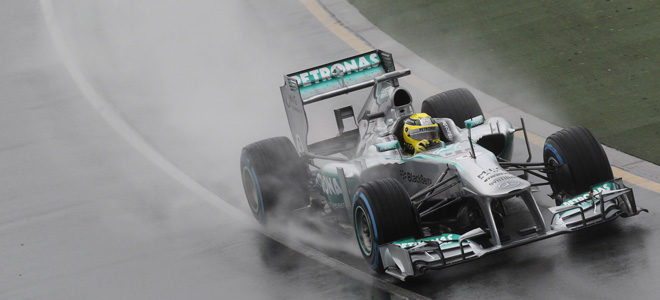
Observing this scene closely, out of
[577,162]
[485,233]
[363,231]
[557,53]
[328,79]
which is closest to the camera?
[485,233]

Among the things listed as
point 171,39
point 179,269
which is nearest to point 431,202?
point 179,269

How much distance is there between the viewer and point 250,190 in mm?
13648

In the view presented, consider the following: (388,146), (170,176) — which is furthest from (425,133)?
(170,176)

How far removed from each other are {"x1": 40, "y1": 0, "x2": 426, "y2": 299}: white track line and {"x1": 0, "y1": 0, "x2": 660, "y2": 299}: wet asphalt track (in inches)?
4.1

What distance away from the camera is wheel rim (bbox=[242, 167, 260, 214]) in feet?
44.1

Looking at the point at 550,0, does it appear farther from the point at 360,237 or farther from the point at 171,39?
the point at 360,237

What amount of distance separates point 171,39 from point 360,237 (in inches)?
539

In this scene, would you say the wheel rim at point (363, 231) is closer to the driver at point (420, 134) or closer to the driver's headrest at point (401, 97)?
the driver at point (420, 134)

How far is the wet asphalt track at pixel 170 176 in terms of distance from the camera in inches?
425

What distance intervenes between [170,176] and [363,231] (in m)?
5.59

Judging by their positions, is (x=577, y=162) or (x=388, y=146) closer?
(x=577, y=162)

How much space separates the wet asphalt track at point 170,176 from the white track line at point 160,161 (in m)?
0.10

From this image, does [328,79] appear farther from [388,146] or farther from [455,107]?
[388,146]

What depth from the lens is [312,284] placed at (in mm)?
11305
